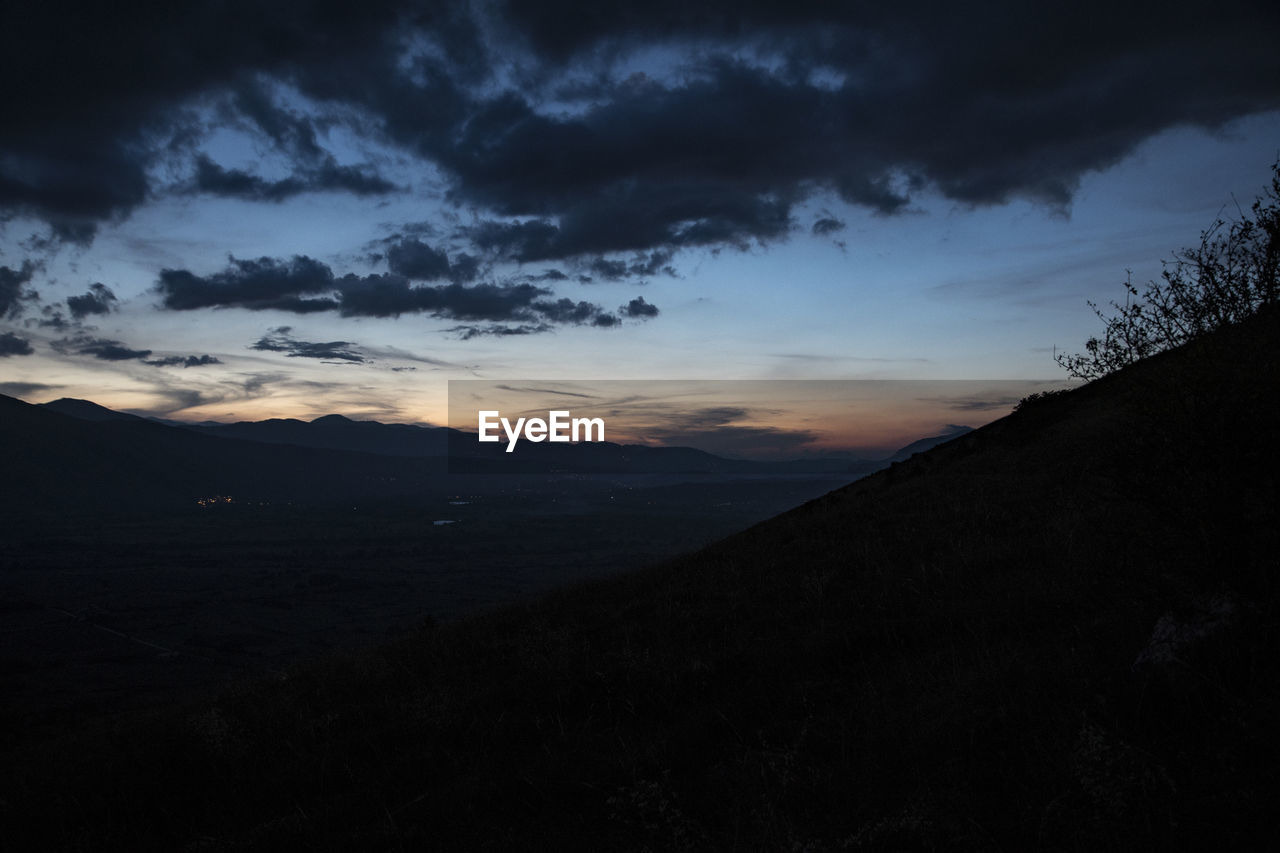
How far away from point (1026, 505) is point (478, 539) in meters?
156

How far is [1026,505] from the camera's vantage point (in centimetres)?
1280

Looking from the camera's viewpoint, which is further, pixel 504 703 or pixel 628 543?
pixel 628 543

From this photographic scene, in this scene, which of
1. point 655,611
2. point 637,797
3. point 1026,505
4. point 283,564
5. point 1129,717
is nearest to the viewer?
point 1129,717

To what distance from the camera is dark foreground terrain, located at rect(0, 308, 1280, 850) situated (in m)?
3.99

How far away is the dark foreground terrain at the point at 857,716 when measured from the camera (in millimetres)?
3986

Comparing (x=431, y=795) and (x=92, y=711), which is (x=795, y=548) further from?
(x=92, y=711)

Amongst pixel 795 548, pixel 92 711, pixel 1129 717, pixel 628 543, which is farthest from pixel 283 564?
pixel 1129 717

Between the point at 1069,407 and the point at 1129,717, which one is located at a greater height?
the point at 1069,407

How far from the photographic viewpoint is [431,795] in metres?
5.99

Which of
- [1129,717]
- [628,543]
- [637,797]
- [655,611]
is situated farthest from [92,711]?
[628,543]

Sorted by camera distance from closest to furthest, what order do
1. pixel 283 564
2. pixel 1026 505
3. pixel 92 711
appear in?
pixel 1026 505 → pixel 92 711 → pixel 283 564

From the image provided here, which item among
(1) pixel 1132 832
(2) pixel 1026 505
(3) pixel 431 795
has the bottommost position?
(3) pixel 431 795

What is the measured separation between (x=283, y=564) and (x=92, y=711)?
3509 inches

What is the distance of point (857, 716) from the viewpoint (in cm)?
570
